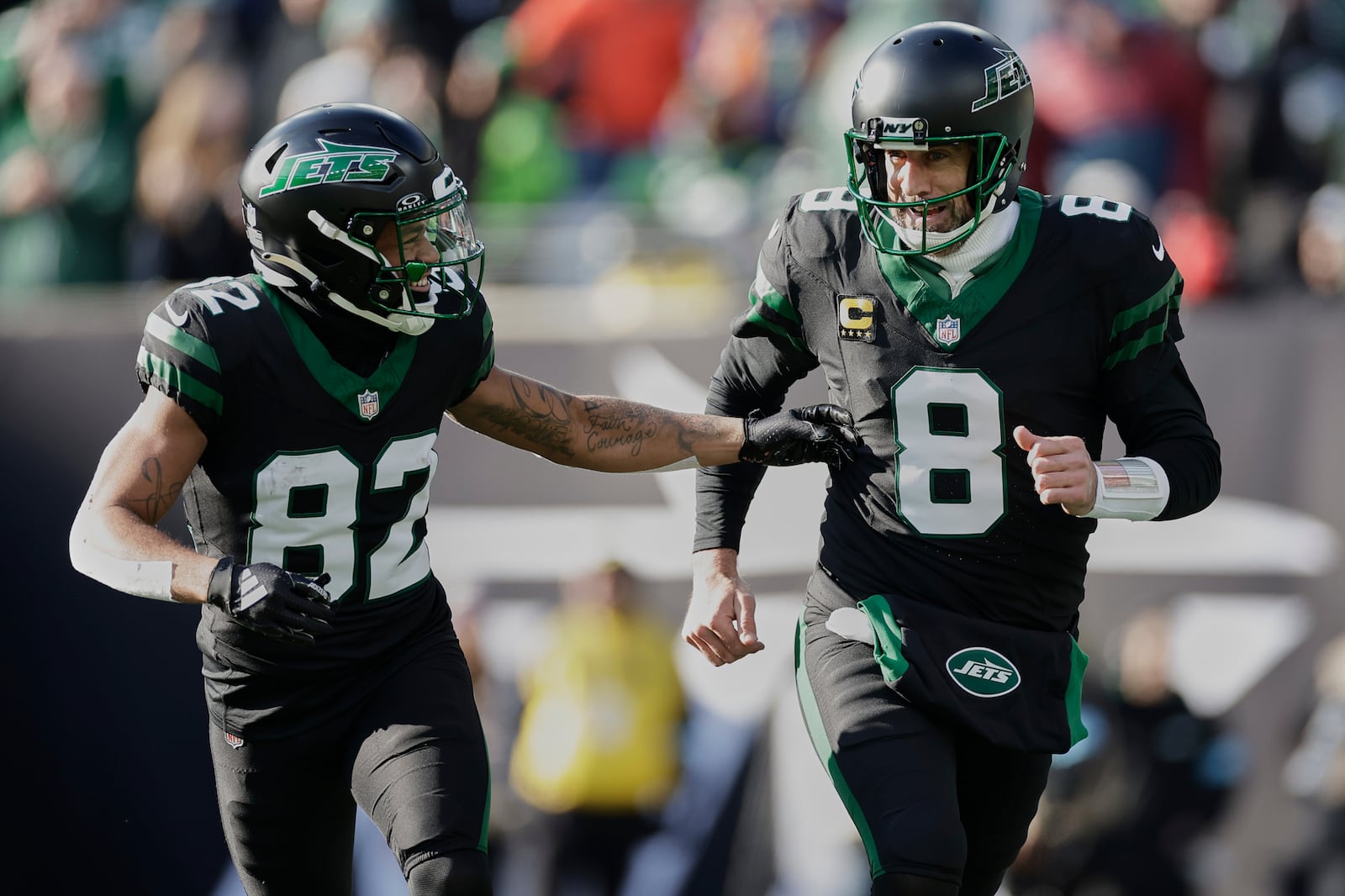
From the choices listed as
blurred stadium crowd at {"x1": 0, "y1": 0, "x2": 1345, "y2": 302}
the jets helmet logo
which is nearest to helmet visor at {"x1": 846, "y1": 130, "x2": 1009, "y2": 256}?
the jets helmet logo

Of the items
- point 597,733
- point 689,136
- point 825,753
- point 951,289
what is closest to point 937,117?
point 951,289

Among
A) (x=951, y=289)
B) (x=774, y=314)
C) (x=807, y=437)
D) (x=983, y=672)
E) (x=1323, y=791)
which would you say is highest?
(x=951, y=289)

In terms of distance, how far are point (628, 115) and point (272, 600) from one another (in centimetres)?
533

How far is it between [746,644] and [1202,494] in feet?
3.43

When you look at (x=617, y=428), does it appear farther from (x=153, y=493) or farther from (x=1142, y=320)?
(x=1142, y=320)

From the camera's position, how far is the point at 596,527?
6.38m

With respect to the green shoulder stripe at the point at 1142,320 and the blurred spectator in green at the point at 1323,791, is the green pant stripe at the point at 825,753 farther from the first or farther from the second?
the blurred spectator in green at the point at 1323,791

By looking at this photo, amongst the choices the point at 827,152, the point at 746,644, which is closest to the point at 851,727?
the point at 746,644

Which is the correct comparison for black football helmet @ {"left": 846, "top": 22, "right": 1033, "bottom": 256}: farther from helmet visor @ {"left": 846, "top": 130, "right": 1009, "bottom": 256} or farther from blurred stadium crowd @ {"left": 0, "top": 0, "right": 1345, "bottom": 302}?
blurred stadium crowd @ {"left": 0, "top": 0, "right": 1345, "bottom": 302}

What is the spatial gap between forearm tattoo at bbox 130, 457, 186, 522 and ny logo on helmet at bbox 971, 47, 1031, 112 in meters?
1.88

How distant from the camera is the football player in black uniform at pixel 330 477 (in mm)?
3334

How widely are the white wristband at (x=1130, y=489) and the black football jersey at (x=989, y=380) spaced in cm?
18

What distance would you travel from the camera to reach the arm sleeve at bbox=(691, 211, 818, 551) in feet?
12.3

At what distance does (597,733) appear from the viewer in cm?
644
